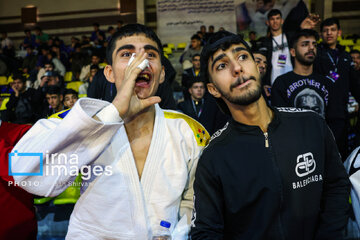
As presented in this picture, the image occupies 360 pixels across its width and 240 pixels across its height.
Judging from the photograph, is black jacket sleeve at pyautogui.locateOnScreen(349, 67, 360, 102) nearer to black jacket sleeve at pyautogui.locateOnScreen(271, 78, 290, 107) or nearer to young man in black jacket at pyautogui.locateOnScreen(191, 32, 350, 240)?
black jacket sleeve at pyautogui.locateOnScreen(271, 78, 290, 107)

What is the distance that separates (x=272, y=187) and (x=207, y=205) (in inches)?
12.7

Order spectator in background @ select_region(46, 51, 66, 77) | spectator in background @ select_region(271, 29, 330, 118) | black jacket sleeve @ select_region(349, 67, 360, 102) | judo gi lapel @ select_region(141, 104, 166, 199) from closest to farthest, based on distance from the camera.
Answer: judo gi lapel @ select_region(141, 104, 166, 199) < spectator in background @ select_region(271, 29, 330, 118) < black jacket sleeve @ select_region(349, 67, 360, 102) < spectator in background @ select_region(46, 51, 66, 77)

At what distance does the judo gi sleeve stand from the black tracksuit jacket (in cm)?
55

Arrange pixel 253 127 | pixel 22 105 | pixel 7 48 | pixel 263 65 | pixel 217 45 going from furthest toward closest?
1. pixel 7 48
2. pixel 22 105
3. pixel 263 65
4. pixel 217 45
5. pixel 253 127

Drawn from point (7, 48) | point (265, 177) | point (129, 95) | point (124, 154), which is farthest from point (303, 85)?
point (7, 48)

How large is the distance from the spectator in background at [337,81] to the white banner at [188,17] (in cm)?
992

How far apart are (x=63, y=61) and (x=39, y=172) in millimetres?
10678

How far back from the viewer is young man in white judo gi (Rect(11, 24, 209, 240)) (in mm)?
1083

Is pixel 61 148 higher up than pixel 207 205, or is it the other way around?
pixel 61 148

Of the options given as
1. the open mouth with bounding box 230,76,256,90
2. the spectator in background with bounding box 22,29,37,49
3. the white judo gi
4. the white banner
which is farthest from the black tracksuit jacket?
the spectator in background with bounding box 22,29,37,49

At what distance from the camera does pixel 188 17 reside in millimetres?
13242

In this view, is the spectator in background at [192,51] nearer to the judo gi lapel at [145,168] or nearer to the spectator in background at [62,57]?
the spectator in background at [62,57]

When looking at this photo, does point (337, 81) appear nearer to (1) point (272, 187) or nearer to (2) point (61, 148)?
(1) point (272, 187)

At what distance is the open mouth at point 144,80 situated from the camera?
1440 mm
